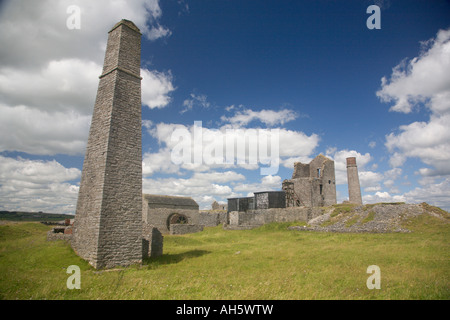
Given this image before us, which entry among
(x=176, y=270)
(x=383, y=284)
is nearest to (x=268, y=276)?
(x=383, y=284)

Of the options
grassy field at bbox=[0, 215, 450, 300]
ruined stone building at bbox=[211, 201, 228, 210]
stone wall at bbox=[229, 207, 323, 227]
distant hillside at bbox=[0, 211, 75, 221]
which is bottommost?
distant hillside at bbox=[0, 211, 75, 221]

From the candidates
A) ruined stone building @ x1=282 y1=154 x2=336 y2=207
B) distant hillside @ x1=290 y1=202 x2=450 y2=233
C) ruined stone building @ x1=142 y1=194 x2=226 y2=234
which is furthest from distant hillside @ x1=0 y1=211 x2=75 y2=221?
distant hillside @ x1=290 y1=202 x2=450 y2=233

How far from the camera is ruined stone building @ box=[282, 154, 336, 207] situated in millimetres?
33781

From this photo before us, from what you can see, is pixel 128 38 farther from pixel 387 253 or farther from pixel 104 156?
pixel 387 253

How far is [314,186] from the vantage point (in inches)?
1340

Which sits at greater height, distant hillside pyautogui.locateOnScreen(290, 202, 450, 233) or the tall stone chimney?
the tall stone chimney

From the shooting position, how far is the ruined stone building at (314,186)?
33.8 meters

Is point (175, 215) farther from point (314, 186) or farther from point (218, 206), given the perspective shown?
point (314, 186)

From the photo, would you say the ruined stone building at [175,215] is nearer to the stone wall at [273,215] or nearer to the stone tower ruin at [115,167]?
the stone wall at [273,215]

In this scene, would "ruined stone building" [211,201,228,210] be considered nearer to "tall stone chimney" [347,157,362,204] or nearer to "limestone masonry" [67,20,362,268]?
"tall stone chimney" [347,157,362,204]

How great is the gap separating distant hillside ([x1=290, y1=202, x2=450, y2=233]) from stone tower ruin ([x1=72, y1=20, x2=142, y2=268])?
710 inches
